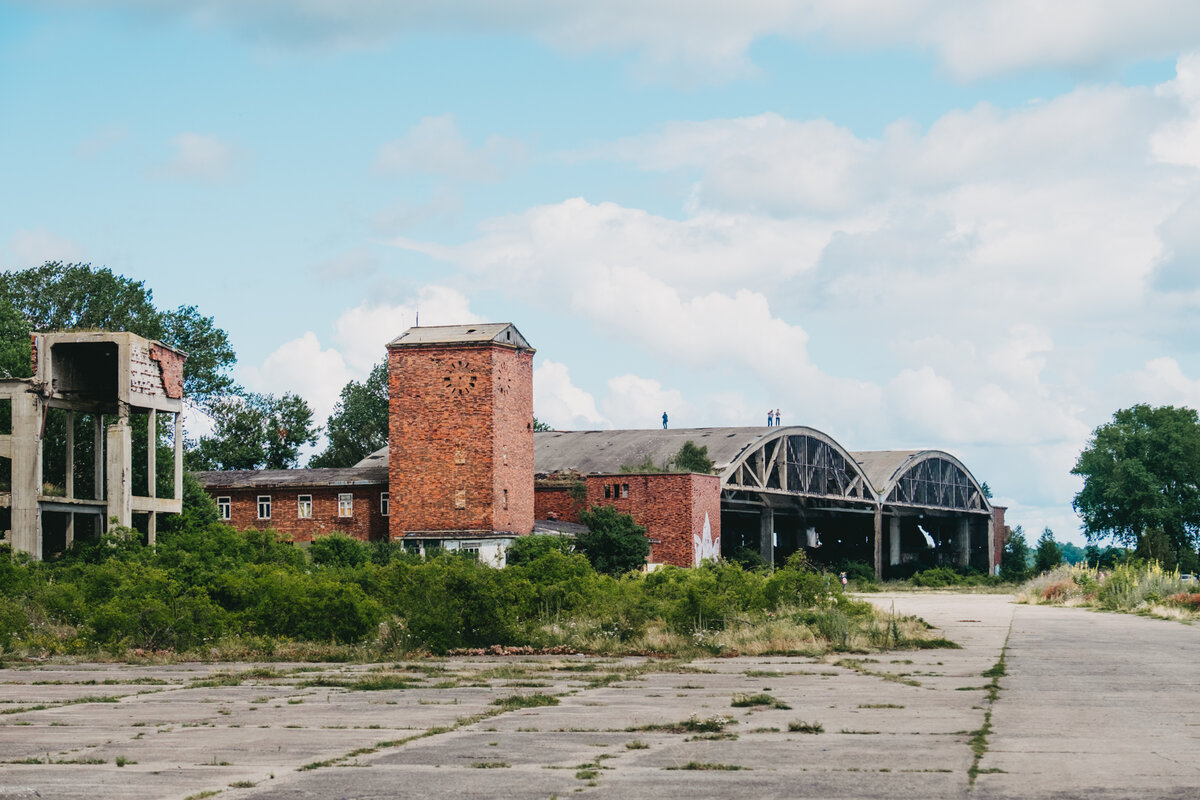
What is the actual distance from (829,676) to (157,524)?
33243 mm

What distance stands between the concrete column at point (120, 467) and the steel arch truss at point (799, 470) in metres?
25.8

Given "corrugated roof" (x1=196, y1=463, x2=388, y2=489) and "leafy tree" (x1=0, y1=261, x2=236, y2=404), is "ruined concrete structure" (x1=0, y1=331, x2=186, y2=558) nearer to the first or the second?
"corrugated roof" (x1=196, y1=463, x2=388, y2=489)

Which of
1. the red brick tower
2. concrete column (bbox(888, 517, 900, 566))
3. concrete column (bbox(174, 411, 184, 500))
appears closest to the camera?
concrete column (bbox(174, 411, 184, 500))

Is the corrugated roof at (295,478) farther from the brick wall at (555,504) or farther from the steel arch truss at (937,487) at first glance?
the steel arch truss at (937,487)

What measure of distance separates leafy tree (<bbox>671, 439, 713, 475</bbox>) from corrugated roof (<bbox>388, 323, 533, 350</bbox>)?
9.83 meters

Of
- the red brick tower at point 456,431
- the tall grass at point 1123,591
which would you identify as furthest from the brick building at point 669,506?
the tall grass at point 1123,591

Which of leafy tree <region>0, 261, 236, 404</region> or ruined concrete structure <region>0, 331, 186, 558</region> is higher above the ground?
leafy tree <region>0, 261, 236, 404</region>

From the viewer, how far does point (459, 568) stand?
22.4 m

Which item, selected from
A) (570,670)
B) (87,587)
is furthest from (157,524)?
(570,670)

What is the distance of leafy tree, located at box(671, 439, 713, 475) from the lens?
188 feet

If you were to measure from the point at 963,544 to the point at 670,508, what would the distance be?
4015cm

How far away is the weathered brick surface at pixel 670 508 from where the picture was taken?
5403 cm

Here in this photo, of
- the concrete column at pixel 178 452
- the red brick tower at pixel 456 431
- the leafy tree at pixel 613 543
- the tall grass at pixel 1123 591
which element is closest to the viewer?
the tall grass at pixel 1123 591

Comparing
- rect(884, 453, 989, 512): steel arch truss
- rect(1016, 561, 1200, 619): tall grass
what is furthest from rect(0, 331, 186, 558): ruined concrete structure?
rect(884, 453, 989, 512): steel arch truss
